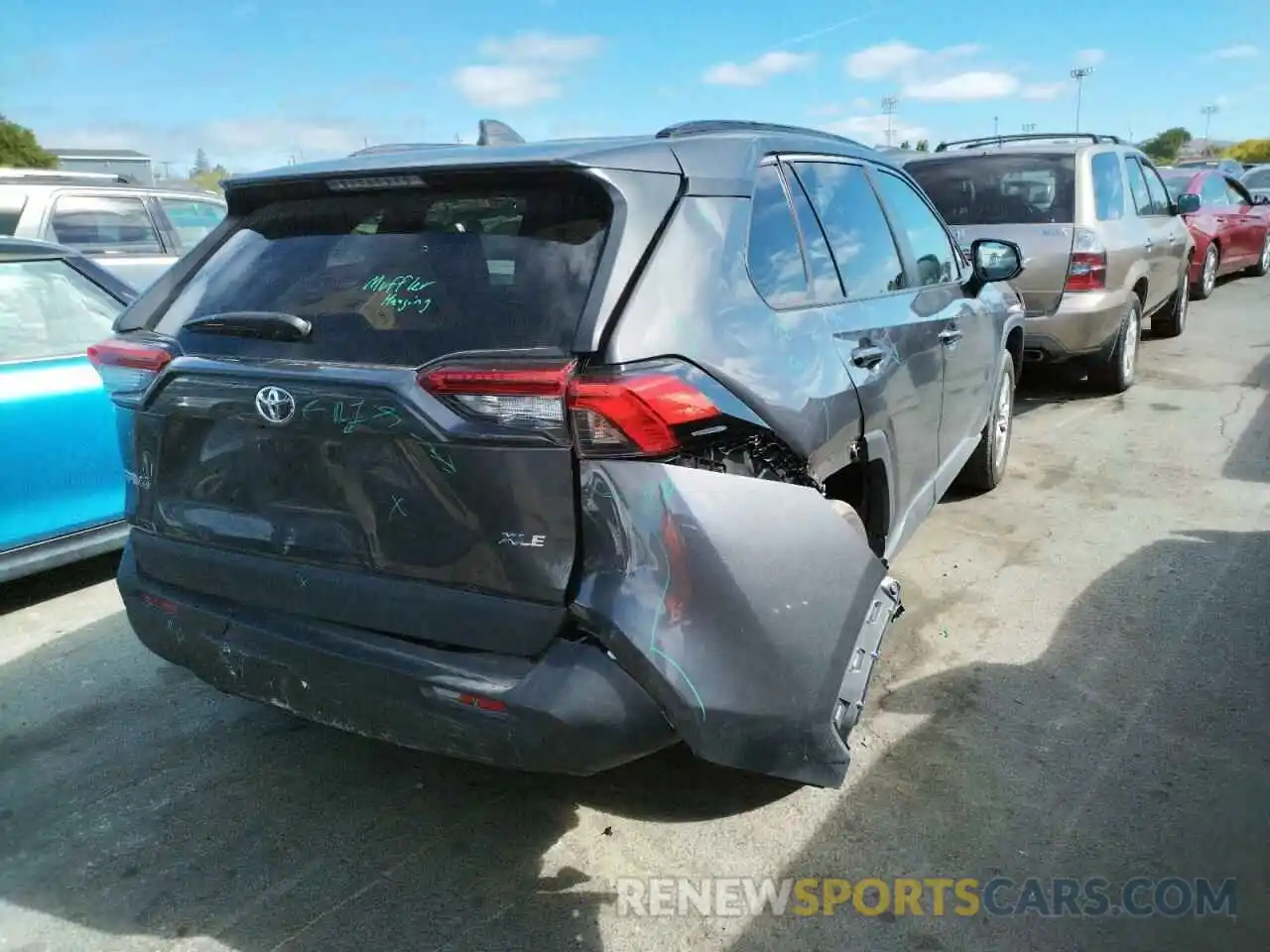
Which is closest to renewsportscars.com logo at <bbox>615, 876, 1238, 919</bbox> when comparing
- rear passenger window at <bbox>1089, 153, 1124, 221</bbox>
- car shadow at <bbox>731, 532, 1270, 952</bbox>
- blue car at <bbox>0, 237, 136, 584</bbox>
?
car shadow at <bbox>731, 532, 1270, 952</bbox>

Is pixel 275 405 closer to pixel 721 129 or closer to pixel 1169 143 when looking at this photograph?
pixel 721 129

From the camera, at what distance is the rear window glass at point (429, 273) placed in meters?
→ 2.19

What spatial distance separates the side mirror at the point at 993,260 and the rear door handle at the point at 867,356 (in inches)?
67.4

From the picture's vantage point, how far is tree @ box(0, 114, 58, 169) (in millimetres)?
45281

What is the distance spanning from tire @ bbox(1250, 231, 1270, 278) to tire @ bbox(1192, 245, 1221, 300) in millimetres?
2224

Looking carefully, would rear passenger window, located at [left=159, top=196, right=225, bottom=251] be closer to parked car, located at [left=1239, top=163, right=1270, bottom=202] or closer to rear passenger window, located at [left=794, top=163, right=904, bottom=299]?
rear passenger window, located at [left=794, top=163, right=904, bottom=299]

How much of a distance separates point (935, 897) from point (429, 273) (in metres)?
1.98

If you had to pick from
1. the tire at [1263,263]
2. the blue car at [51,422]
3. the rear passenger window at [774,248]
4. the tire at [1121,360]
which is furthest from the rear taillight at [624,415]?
the tire at [1263,263]

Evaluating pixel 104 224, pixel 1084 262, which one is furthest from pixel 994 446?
pixel 104 224

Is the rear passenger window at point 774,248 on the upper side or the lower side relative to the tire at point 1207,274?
upper

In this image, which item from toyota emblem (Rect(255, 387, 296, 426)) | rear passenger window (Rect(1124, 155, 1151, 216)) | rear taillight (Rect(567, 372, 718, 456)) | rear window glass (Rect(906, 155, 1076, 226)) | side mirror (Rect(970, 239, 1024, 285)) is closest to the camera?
rear taillight (Rect(567, 372, 718, 456))

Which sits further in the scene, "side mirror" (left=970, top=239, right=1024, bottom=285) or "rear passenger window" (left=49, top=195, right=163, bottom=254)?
"rear passenger window" (left=49, top=195, right=163, bottom=254)

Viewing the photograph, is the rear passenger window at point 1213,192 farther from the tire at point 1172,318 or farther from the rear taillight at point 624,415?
the rear taillight at point 624,415

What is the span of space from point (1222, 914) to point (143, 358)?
10.1 feet
